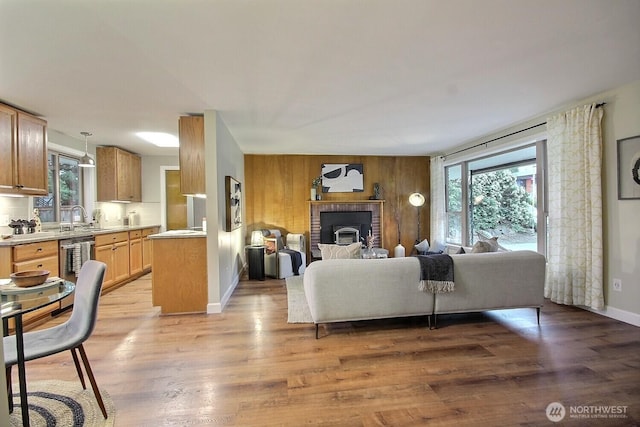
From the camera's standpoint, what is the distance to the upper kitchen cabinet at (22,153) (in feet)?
9.89

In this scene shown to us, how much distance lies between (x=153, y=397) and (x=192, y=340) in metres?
0.81

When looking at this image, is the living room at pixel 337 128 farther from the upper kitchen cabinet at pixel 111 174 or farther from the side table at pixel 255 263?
the upper kitchen cabinet at pixel 111 174

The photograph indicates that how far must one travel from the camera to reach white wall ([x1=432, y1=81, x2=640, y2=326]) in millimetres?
2838

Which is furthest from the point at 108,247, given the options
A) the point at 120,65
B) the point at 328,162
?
the point at 328,162

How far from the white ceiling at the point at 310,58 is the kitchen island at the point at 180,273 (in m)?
A: 1.52

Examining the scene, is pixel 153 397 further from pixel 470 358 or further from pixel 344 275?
pixel 470 358

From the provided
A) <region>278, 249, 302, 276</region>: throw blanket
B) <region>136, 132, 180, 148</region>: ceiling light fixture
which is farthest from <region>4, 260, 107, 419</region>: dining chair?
<region>278, 249, 302, 276</region>: throw blanket

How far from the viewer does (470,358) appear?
228cm

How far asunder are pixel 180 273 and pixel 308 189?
11.1 ft

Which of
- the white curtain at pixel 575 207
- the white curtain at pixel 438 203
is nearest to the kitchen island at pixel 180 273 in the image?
the white curtain at pixel 575 207

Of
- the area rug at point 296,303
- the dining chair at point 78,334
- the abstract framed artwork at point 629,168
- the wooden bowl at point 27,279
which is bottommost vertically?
the area rug at point 296,303

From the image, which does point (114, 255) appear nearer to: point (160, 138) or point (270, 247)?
point (160, 138)

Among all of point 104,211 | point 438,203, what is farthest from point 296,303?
point 104,211

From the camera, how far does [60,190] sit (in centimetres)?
437
